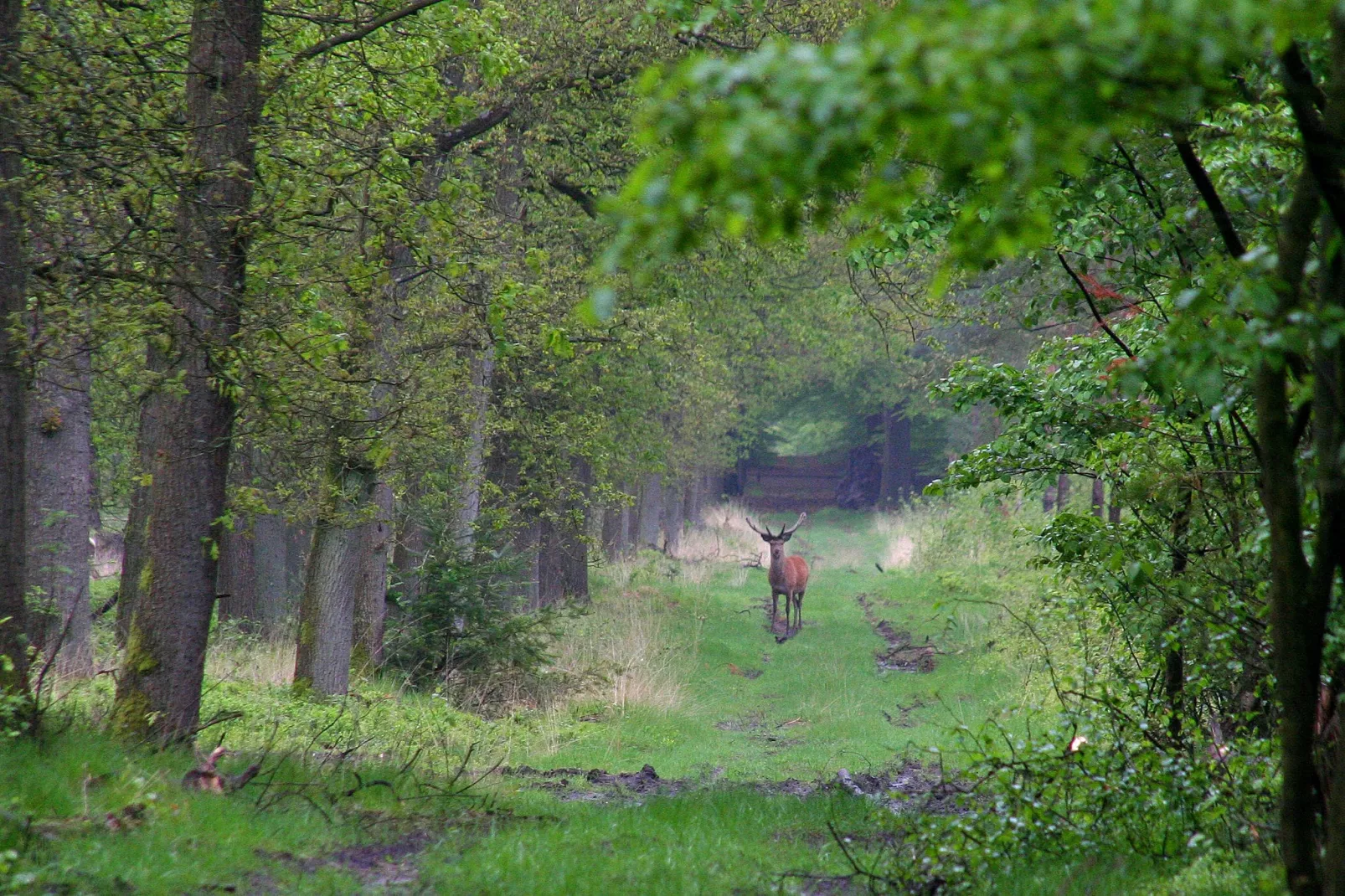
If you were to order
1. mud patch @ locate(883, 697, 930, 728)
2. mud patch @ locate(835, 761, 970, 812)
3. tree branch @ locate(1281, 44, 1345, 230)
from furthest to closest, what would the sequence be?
mud patch @ locate(883, 697, 930, 728), mud patch @ locate(835, 761, 970, 812), tree branch @ locate(1281, 44, 1345, 230)

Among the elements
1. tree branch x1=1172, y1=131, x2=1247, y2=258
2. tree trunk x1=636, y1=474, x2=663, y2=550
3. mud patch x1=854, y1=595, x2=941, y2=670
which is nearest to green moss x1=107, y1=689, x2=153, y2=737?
tree branch x1=1172, y1=131, x2=1247, y2=258

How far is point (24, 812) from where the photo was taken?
5270 mm

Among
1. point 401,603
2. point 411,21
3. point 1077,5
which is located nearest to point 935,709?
point 401,603

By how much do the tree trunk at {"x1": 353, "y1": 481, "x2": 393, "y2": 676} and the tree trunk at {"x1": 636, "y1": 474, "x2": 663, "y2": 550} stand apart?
63.9 ft

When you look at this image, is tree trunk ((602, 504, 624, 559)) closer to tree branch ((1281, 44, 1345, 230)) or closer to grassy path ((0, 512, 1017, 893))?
grassy path ((0, 512, 1017, 893))

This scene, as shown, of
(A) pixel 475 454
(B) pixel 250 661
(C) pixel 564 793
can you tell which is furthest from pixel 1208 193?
(B) pixel 250 661

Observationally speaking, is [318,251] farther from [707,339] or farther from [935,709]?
[707,339]

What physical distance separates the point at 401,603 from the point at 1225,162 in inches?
463

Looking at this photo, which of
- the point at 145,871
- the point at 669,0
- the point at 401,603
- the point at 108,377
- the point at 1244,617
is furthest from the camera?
the point at 401,603

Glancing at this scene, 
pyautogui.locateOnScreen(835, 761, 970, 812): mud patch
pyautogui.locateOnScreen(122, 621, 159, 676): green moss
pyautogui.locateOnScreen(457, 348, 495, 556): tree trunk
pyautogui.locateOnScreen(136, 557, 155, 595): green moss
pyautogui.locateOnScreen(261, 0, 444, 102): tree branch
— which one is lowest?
pyautogui.locateOnScreen(835, 761, 970, 812): mud patch

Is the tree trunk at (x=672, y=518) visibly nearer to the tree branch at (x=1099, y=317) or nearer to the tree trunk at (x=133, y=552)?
the tree trunk at (x=133, y=552)

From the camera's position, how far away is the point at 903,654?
64.1 ft

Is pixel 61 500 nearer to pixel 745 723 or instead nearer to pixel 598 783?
pixel 598 783

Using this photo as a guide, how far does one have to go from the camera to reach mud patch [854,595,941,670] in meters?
18.4
